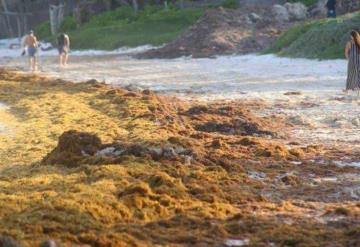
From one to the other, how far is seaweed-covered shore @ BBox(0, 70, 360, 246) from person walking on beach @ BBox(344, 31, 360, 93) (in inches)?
162

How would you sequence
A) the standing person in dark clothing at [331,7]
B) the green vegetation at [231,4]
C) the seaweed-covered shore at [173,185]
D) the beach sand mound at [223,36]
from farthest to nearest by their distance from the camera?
the green vegetation at [231,4]
the beach sand mound at [223,36]
the standing person in dark clothing at [331,7]
the seaweed-covered shore at [173,185]

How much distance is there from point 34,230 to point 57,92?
14.5m

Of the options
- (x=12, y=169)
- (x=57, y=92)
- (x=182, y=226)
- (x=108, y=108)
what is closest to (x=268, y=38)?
(x=57, y=92)

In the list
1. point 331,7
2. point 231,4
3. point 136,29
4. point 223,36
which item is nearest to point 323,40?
point 331,7

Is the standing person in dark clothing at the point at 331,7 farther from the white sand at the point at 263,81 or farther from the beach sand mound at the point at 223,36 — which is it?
the white sand at the point at 263,81

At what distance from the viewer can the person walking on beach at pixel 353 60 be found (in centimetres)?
1938

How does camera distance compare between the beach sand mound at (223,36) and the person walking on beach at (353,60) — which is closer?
the person walking on beach at (353,60)

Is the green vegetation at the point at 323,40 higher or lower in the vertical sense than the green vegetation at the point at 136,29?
higher

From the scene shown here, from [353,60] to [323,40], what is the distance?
1111 cm

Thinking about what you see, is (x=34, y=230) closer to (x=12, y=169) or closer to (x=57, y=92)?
(x=12, y=169)

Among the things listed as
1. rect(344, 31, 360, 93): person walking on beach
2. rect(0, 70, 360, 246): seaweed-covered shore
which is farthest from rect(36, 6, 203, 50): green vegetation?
rect(0, 70, 360, 246): seaweed-covered shore

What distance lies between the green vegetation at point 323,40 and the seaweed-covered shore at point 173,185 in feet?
45.5

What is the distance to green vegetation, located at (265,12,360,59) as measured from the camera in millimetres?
29484

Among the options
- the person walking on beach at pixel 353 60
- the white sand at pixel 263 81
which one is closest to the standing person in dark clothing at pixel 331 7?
the white sand at pixel 263 81
